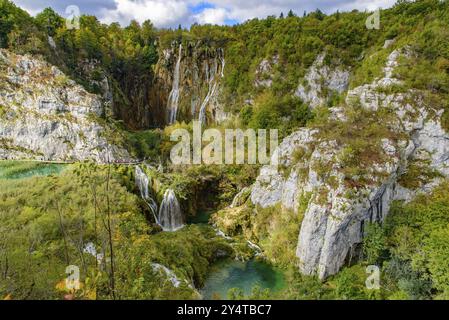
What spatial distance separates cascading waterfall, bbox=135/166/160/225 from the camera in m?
20.5

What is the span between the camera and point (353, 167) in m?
15.8

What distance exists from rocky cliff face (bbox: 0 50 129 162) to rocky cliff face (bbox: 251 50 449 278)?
47.6 feet

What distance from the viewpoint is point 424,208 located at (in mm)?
15609

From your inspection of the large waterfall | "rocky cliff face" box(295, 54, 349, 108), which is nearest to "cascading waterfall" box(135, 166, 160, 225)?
the large waterfall

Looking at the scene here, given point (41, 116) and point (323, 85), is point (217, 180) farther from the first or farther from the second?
point (41, 116)

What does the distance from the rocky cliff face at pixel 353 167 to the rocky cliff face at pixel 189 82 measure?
57.2ft

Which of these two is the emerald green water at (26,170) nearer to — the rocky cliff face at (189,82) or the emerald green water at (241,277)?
the emerald green water at (241,277)

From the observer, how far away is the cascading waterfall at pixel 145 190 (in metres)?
20.5

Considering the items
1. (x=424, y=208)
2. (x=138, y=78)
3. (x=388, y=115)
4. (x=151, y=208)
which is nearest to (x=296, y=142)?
(x=388, y=115)

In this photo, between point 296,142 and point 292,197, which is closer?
point 292,197

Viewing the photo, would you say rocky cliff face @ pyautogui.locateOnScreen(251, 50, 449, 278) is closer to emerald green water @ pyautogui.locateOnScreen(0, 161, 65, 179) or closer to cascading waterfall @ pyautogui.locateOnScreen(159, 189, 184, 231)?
cascading waterfall @ pyautogui.locateOnScreen(159, 189, 184, 231)

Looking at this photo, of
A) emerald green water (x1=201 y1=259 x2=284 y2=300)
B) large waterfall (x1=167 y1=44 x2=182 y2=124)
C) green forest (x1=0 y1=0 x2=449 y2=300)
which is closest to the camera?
green forest (x1=0 y1=0 x2=449 y2=300)

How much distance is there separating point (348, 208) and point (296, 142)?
5.98 m

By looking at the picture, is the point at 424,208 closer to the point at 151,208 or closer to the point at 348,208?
the point at 348,208
